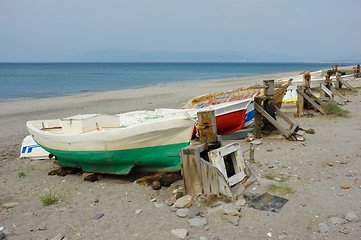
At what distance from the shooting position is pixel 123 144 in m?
6.09

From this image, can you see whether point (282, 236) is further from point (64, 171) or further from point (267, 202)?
point (64, 171)

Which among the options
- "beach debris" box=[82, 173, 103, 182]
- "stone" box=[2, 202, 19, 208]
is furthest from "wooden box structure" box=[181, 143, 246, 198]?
"stone" box=[2, 202, 19, 208]

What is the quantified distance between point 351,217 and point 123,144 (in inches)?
166

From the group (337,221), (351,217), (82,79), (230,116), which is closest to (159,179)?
(337,221)

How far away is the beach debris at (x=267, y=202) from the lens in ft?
14.9

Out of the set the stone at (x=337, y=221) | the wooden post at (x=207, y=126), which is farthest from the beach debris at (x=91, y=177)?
the stone at (x=337, y=221)

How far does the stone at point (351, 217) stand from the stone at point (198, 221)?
199 centimetres

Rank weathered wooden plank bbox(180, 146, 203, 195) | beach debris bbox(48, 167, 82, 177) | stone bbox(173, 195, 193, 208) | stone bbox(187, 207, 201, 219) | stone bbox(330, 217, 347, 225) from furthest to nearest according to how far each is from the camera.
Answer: beach debris bbox(48, 167, 82, 177)
weathered wooden plank bbox(180, 146, 203, 195)
stone bbox(173, 195, 193, 208)
stone bbox(187, 207, 201, 219)
stone bbox(330, 217, 347, 225)

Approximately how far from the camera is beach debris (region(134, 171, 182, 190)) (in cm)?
577

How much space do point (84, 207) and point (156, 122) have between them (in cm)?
209

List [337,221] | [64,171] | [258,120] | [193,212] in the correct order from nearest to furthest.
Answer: [337,221]
[193,212]
[64,171]
[258,120]

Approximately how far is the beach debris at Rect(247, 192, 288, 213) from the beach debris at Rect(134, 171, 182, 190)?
1761 mm

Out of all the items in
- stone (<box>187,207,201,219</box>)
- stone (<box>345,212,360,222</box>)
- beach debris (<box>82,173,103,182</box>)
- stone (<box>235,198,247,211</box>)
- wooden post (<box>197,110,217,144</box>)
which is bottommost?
beach debris (<box>82,173,103,182</box>)

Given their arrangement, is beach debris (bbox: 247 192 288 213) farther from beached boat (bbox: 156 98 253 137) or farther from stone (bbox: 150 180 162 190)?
beached boat (bbox: 156 98 253 137)
